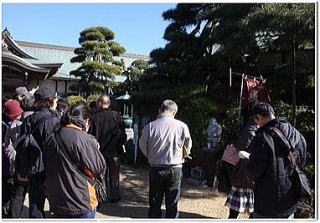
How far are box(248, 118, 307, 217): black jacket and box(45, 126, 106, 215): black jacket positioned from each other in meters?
1.24

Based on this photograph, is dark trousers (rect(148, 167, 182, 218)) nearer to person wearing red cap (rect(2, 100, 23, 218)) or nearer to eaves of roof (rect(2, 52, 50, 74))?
person wearing red cap (rect(2, 100, 23, 218))

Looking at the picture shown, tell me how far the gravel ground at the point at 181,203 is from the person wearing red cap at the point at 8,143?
77cm

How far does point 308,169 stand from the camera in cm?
508

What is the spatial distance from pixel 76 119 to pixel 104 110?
2.48 m

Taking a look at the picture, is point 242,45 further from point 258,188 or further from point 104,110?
point 258,188

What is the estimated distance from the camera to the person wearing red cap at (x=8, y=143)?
140 inches

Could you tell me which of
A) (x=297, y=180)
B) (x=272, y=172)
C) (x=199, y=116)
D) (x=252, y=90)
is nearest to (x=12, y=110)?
(x=272, y=172)

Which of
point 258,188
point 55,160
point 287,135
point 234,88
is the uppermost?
point 234,88

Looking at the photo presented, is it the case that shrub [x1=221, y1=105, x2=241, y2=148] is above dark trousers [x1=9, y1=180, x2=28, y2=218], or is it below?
above

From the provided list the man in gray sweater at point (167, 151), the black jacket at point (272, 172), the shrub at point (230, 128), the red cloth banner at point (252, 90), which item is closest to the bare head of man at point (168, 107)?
the man in gray sweater at point (167, 151)

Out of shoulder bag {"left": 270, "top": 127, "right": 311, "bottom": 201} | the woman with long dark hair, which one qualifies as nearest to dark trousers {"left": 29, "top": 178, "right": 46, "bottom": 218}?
the woman with long dark hair

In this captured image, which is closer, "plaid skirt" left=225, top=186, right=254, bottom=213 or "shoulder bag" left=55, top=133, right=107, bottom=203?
"shoulder bag" left=55, top=133, right=107, bottom=203

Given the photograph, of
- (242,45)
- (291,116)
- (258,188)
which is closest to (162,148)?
(258,188)

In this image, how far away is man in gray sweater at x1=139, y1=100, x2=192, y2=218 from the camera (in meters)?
3.87
